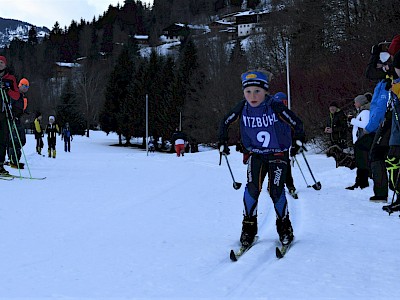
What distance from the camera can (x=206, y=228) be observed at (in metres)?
5.31

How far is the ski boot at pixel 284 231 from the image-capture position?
4359 mm

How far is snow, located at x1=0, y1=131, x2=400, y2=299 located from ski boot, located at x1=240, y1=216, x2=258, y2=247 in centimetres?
11

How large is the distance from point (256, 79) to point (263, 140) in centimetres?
62

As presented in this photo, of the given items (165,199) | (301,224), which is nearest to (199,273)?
(301,224)

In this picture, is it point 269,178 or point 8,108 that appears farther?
point 8,108

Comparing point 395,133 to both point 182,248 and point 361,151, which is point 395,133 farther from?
point 182,248

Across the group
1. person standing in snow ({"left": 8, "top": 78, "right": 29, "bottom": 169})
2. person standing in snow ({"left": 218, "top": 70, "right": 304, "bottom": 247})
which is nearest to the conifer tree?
person standing in snow ({"left": 8, "top": 78, "right": 29, "bottom": 169})

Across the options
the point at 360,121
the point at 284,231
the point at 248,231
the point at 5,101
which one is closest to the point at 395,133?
the point at 360,121

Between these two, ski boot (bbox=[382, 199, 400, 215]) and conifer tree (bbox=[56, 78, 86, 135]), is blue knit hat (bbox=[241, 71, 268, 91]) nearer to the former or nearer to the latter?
ski boot (bbox=[382, 199, 400, 215])

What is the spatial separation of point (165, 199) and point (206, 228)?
2329mm

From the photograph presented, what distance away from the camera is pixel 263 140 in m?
4.54

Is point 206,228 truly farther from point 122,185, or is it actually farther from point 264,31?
point 264,31

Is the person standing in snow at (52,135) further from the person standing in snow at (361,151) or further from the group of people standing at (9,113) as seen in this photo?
the person standing in snow at (361,151)

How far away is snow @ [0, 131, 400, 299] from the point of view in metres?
3.22
